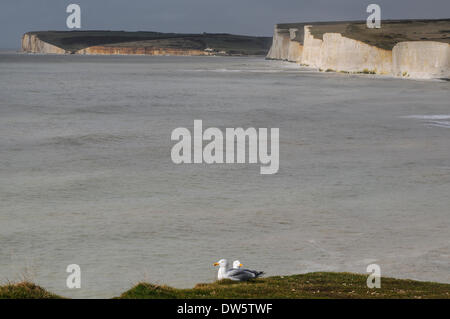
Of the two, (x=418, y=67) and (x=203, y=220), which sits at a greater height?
(x=418, y=67)

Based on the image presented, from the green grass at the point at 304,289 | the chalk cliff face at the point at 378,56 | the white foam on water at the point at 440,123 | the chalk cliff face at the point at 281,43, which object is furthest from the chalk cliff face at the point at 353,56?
the chalk cliff face at the point at 281,43

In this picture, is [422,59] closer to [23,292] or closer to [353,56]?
[353,56]

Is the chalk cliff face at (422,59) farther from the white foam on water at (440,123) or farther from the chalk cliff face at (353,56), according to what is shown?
the white foam on water at (440,123)

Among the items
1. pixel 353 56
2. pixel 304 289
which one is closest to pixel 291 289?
pixel 304 289

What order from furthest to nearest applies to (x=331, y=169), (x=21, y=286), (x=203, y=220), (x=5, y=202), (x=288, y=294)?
(x=331, y=169), (x=5, y=202), (x=203, y=220), (x=288, y=294), (x=21, y=286)

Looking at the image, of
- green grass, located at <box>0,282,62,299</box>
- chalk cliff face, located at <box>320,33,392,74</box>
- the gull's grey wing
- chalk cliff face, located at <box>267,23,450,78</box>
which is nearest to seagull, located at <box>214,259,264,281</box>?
the gull's grey wing
